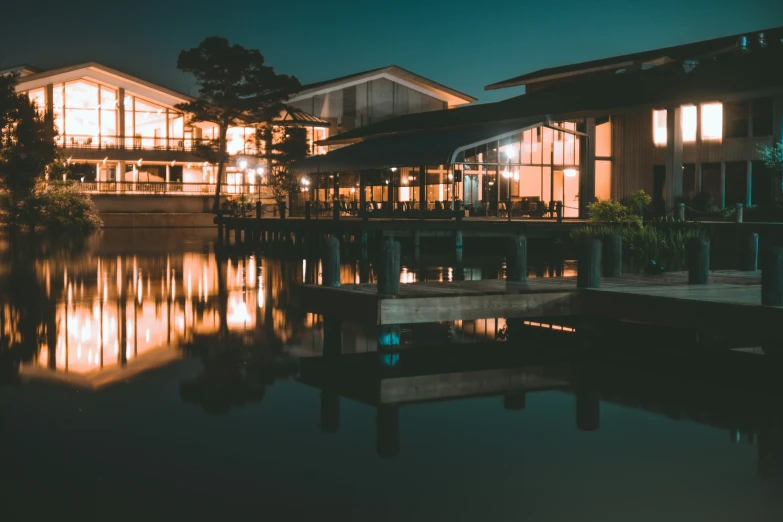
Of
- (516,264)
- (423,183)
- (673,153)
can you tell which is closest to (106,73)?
(423,183)

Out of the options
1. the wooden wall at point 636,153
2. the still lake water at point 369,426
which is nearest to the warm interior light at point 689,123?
the wooden wall at point 636,153

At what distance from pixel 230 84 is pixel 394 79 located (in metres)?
14.8

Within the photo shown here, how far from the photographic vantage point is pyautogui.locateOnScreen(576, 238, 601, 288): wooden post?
11.2 m

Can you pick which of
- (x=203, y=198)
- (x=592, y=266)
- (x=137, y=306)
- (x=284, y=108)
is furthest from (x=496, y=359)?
(x=203, y=198)

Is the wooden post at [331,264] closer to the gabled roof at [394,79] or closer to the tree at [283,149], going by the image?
the tree at [283,149]

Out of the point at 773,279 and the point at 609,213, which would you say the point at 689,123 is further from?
the point at 773,279

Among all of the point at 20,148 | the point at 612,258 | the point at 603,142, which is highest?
the point at 603,142

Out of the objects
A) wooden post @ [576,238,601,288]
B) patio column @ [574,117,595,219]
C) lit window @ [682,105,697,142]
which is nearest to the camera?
wooden post @ [576,238,601,288]

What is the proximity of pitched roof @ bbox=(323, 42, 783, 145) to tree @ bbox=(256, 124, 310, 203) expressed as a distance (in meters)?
6.21

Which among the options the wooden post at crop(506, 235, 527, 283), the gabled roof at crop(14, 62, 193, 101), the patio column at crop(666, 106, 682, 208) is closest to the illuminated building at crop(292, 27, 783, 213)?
the patio column at crop(666, 106, 682, 208)

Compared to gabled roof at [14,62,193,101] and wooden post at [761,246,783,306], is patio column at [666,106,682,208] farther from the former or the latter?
gabled roof at [14,62,193,101]

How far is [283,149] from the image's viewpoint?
4884 cm

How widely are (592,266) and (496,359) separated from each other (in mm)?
1710

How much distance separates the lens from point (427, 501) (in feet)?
18.9
